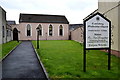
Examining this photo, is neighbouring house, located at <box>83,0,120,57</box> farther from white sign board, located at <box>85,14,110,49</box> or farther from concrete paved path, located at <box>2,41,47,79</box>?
concrete paved path, located at <box>2,41,47,79</box>

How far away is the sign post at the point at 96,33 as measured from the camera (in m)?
6.57

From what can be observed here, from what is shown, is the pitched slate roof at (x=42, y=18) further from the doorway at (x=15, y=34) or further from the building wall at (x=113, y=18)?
the building wall at (x=113, y=18)

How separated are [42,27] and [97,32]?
1451 inches

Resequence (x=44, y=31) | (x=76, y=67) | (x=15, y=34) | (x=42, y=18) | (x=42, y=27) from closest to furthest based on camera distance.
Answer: (x=76, y=67) → (x=15, y=34) → (x=42, y=27) → (x=44, y=31) → (x=42, y=18)

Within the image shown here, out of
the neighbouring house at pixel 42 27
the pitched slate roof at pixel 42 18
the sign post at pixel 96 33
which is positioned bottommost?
the sign post at pixel 96 33

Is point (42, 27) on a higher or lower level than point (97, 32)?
higher

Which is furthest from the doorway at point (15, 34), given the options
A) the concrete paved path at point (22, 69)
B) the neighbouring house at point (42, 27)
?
the concrete paved path at point (22, 69)

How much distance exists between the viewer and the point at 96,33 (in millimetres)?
6695

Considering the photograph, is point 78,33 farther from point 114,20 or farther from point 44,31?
point 114,20

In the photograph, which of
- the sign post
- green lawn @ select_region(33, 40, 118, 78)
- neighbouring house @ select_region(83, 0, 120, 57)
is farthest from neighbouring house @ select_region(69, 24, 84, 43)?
the sign post

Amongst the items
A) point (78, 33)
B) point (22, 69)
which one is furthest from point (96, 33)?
point (78, 33)

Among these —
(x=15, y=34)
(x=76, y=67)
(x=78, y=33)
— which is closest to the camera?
(x=76, y=67)

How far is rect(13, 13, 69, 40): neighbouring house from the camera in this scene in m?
41.3

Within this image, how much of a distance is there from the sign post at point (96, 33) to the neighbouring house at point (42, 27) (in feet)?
115
